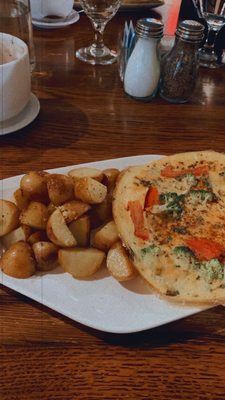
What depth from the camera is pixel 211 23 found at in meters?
1.65

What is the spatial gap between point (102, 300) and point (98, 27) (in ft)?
4.02

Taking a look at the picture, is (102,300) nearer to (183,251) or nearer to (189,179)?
(183,251)

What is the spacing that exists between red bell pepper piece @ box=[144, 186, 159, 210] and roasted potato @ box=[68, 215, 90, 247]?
15 cm

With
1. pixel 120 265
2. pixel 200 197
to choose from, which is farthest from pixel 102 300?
pixel 200 197

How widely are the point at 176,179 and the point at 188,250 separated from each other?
0.73 ft

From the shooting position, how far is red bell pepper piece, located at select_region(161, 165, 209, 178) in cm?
101

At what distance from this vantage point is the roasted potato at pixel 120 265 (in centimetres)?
79

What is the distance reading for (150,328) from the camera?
0.73m

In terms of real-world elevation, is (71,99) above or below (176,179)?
above

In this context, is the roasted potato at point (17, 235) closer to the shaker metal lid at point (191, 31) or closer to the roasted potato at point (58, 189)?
the roasted potato at point (58, 189)

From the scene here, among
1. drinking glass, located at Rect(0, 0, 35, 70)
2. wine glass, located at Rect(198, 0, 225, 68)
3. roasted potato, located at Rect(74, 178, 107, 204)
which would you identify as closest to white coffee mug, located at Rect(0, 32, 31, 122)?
drinking glass, located at Rect(0, 0, 35, 70)

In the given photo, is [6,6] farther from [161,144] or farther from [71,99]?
[161,144]

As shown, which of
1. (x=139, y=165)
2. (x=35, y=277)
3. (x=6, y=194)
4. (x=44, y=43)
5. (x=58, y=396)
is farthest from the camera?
(x=44, y=43)

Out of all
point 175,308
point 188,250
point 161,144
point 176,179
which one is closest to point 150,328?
point 175,308
